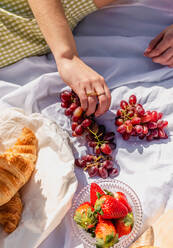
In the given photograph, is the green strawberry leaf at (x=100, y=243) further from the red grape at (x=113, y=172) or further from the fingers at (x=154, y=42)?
the fingers at (x=154, y=42)

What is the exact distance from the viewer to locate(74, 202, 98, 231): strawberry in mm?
760

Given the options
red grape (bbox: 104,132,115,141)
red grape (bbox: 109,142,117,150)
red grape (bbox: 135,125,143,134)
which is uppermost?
red grape (bbox: 135,125,143,134)

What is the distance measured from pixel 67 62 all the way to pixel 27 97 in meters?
0.23

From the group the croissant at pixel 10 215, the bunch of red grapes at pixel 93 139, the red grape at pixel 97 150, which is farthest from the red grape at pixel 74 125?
the croissant at pixel 10 215

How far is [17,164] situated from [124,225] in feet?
1.22

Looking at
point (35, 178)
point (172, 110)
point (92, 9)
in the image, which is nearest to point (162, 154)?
point (172, 110)

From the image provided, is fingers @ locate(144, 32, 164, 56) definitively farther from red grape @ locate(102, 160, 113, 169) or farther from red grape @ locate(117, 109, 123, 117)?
red grape @ locate(102, 160, 113, 169)

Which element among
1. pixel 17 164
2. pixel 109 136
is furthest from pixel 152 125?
pixel 17 164

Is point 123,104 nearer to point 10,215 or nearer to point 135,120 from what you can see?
point 135,120

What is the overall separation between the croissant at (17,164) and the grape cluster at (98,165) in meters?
0.17

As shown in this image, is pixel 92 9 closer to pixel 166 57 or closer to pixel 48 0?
pixel 48 0

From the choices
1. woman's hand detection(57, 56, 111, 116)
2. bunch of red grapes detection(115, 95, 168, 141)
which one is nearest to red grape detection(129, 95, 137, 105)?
bunch of red grapes detection(115, 95, 168, 141)

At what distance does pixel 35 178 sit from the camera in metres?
0.87

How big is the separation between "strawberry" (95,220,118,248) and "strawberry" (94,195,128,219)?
23 mm
